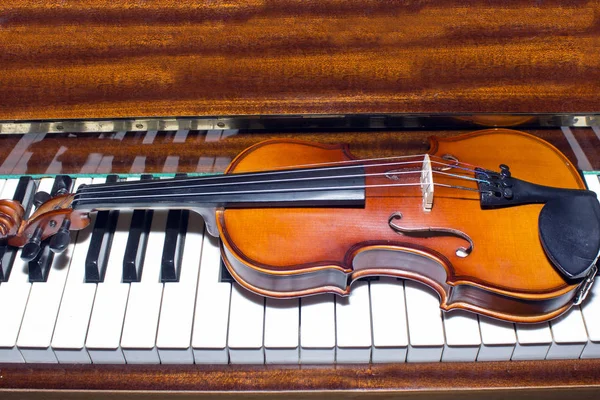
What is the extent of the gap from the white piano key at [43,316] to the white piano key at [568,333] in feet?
3.99

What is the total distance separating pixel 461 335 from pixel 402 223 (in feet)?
1.03

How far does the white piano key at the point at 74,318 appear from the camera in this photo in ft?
5.28

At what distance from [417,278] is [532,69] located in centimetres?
57

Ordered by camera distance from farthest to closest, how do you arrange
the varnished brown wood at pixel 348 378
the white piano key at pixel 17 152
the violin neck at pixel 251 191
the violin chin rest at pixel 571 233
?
the white piano key at pixel 17 152
the varnished brown wood at pixel 348 378
the violin neck at pixel 251 191
the violin chin rest at pixel 571 233

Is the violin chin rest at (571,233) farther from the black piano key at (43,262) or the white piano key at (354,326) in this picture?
the black piano key at (43,262)

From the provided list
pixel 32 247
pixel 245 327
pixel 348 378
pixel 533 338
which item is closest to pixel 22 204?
pixel 32 247

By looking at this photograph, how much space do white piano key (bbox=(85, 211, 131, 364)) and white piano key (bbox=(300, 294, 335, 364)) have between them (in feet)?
1.45

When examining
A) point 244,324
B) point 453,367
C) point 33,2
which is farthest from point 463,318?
point 33,2

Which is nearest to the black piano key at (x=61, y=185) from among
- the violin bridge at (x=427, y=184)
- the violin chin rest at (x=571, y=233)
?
the violin bridge at (x=427, y=184)

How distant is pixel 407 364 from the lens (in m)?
1.66

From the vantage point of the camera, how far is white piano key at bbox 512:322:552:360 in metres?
1.60

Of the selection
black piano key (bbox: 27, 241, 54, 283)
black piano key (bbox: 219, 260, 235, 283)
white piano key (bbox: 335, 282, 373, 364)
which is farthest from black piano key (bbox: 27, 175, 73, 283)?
white piano key (bbox: 335, 282, 373, 364)

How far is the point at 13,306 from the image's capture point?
166 centimetres

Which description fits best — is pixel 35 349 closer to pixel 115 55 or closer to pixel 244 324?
pixel 244 324
